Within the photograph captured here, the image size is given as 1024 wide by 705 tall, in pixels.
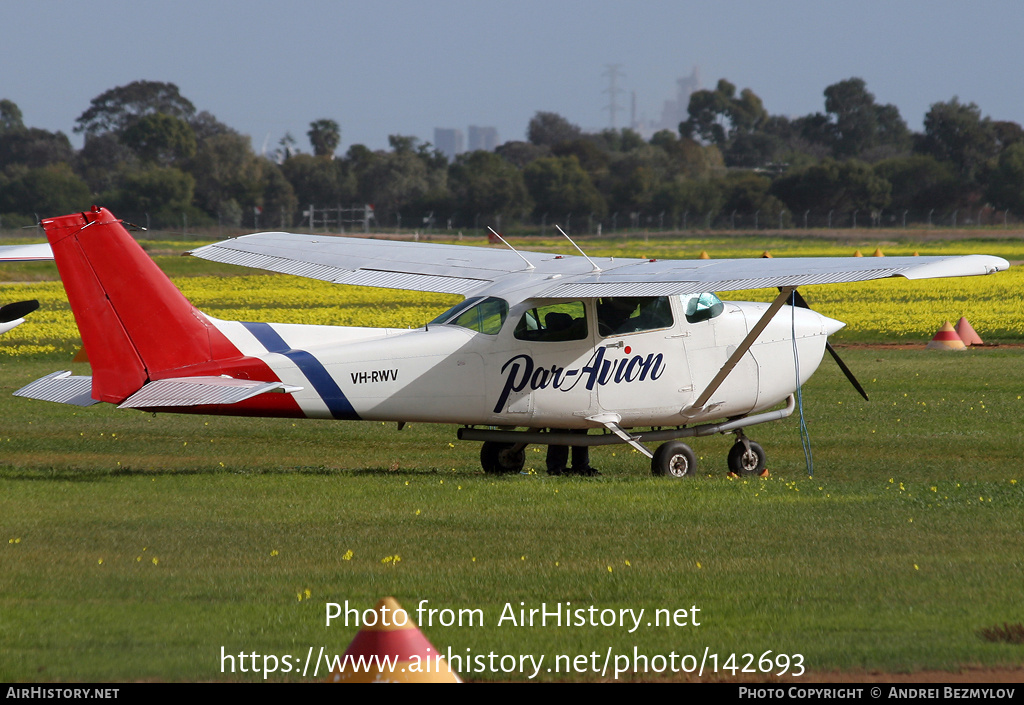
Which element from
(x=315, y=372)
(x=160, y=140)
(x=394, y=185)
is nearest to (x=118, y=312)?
(x=315, y=372)

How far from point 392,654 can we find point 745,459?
8.78 metres

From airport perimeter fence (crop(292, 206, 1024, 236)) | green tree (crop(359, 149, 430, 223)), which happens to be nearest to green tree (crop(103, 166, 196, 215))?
airport perimeter fence (crop(292, 206, 1024, 236))

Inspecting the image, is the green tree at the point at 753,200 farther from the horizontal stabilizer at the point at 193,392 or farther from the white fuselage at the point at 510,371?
the horizontal stabilizer at the point at 193,392

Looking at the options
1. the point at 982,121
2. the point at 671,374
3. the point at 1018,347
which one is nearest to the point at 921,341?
the point at 1018,347

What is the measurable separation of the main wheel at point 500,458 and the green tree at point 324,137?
496ft

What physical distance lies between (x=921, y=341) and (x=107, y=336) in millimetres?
21775

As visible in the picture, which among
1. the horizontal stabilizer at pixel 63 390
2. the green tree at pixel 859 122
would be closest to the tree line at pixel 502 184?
the green tree at pixel 859 122

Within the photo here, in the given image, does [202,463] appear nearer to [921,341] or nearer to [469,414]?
[469,414]

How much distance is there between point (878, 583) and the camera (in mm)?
7746

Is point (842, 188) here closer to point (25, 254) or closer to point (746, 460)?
point (746, 460)

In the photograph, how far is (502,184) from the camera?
361ft

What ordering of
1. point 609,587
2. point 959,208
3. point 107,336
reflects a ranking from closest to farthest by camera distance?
point 609,587 < point 107,336 < point 959,208

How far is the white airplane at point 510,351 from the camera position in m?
11.2

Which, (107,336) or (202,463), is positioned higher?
(107,336)
